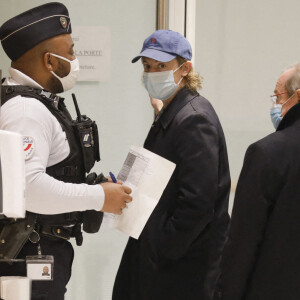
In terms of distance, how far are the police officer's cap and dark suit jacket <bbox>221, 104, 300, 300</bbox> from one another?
0.89m

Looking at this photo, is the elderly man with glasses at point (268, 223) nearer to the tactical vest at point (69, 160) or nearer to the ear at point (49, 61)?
the tactical vest at point (69, 160)

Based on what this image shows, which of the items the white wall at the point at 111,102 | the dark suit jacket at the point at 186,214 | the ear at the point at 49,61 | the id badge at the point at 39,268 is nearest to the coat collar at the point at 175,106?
the dark suit jacket at the point at 186,214

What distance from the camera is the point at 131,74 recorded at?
3436 mm

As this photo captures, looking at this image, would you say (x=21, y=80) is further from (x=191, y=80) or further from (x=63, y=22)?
(x=191, y=80)

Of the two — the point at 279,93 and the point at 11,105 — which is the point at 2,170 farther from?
the point at 279,93

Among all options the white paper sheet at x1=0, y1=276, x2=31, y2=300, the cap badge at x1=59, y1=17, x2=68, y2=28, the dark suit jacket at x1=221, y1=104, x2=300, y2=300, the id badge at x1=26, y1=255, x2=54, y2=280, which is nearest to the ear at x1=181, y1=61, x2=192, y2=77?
the cap badge at x1=59, y1=17, x2=68, y2=28

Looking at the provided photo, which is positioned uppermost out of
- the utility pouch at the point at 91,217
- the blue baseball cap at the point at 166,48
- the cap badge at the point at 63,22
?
the cap badge at the point at 63,22

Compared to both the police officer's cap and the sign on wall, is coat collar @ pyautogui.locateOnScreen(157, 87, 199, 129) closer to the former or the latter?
the police officer's cap

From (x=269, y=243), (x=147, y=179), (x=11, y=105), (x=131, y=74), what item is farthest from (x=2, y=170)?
(x=131, y=74)

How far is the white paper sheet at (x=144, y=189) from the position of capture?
2.25 m

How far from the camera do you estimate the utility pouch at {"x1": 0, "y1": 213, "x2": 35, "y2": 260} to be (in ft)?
6.50

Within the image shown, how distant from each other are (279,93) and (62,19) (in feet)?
2.85

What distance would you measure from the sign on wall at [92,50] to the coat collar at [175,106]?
1013 millimetres

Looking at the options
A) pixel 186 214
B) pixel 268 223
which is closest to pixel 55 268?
pixel 186 214
